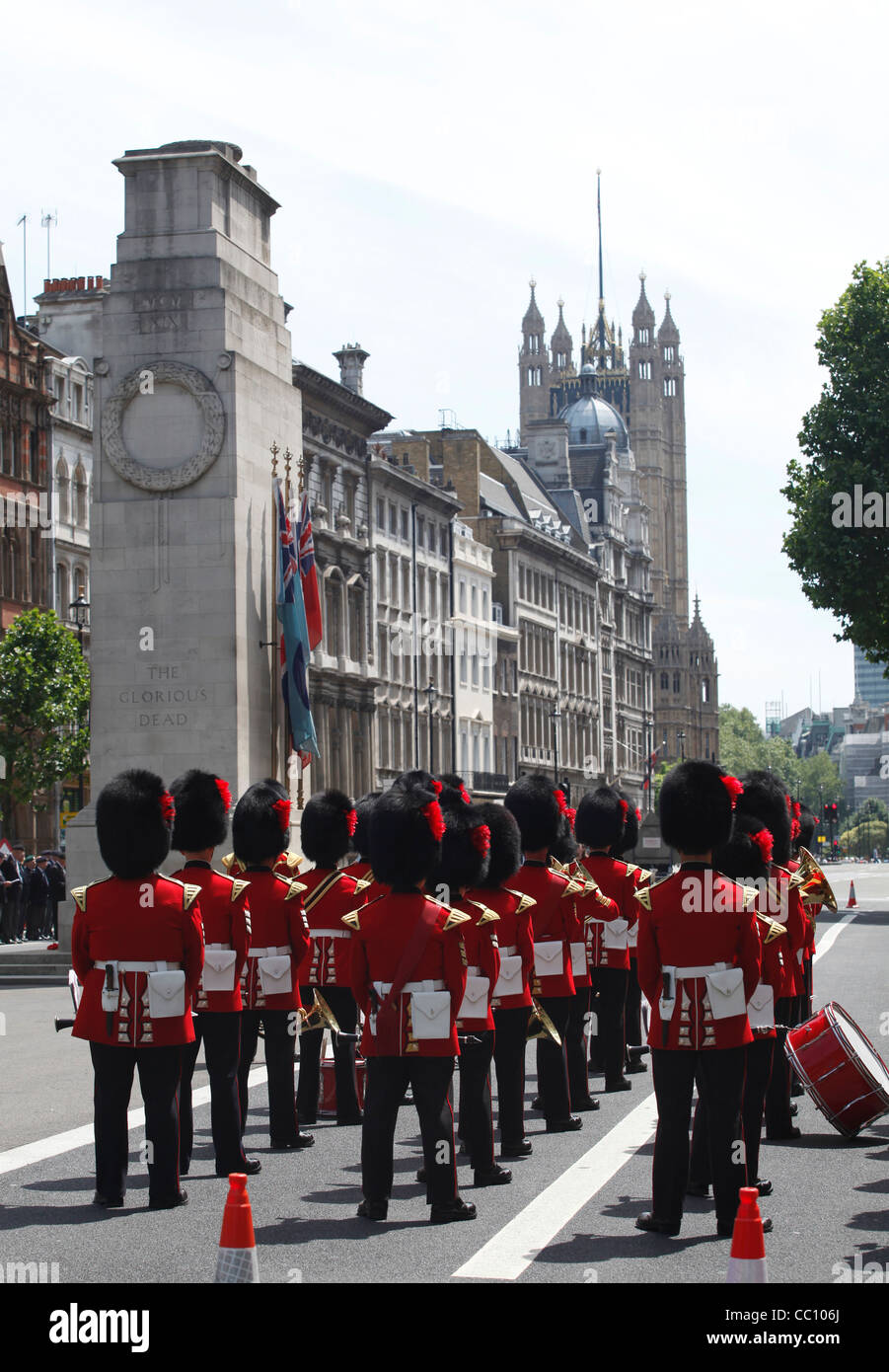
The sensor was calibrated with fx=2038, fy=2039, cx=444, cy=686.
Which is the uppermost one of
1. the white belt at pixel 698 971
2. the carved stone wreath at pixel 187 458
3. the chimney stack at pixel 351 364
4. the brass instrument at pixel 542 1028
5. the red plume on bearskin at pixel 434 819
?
the chimney stack at pixel 351 364

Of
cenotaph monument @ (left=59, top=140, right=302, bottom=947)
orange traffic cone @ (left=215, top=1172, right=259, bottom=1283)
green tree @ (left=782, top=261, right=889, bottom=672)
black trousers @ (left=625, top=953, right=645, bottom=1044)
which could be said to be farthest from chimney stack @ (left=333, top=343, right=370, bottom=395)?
orange traffic cone @ (left=215, top=1172, right=259, bottom=1283)

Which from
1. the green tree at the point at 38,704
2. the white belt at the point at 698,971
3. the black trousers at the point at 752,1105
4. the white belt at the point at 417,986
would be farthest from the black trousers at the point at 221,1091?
the green tree at the point at 38,704

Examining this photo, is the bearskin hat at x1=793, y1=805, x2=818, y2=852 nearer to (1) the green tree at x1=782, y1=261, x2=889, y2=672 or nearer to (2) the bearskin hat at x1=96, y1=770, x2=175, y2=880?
(2) the bearskin hat at x1=96, y1=770, x2=175, y2=880

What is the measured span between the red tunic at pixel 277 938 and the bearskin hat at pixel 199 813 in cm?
53

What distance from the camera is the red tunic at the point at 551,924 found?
13.1 meters

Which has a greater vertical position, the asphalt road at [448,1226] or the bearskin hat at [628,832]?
the bearskin hat at [628,832]

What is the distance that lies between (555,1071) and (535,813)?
6.09 ft

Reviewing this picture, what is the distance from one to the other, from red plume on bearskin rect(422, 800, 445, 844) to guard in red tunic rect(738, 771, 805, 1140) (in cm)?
272

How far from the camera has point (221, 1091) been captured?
36.7 ft

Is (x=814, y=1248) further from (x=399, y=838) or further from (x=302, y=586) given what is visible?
(x=302, y=586)

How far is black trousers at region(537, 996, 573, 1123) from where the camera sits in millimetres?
12852

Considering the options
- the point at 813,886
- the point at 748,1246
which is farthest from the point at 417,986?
the point at 813,886

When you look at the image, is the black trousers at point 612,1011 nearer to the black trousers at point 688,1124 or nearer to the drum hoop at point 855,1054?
the drum hoop at point 855,1054
